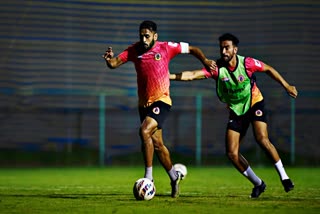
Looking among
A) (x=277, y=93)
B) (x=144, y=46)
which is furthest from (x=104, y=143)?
(x=144, y=46)

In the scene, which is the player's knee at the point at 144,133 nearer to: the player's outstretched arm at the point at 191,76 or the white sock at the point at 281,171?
the player's outstretched arm at the point at 191,76

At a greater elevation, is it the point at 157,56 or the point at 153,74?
the point at 157,56

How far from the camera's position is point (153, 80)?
1041 cm

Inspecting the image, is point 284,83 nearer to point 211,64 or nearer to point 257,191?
point 211,64

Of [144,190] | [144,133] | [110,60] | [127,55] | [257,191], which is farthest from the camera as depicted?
[127,55]

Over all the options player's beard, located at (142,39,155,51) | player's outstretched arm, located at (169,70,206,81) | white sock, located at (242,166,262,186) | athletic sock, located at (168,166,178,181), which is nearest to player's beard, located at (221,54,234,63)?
player's outstretched arm, located at (169,70,206,81)

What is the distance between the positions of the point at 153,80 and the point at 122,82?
1083 cm

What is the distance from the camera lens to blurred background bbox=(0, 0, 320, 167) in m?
20.6

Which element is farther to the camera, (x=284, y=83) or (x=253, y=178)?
(x=253, y=178)

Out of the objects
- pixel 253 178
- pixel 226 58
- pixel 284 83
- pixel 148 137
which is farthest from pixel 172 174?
pixel 284 83

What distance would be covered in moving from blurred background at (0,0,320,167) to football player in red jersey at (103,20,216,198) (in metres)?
10.1

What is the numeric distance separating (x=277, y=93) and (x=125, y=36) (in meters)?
4.16

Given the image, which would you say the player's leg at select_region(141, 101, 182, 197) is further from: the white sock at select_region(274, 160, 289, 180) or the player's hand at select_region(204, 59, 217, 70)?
the white sock at select_region(274, 160, 289, 180)

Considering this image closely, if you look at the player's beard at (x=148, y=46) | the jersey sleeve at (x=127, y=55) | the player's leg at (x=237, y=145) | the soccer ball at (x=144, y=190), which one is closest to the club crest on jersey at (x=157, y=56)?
the player's beard at (x=148, y=46)
